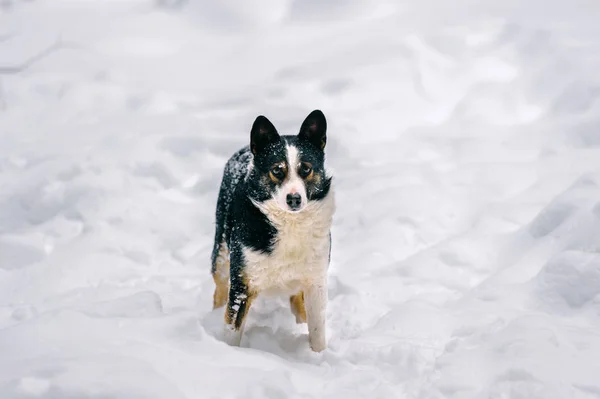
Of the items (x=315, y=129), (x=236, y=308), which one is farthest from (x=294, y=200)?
(x=236, y=308)

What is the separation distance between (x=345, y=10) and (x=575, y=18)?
347 centimetres

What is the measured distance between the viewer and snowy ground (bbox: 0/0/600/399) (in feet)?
10.3

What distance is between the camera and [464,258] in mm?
5234

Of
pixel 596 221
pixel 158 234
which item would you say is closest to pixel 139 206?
pixel 158 234

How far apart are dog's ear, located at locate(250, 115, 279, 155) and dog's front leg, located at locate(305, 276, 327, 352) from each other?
2.99ft

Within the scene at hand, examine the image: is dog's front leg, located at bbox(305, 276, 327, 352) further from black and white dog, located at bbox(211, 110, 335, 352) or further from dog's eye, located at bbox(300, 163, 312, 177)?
dog's eye, located at bbox(300, 163, 312, 177)

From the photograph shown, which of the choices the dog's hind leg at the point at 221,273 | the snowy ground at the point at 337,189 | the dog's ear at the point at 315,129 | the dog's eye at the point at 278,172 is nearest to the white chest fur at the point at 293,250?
the dog's eye at the point at 278,172

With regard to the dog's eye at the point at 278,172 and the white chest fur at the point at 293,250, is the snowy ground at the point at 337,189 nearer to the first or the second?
the white chest fur at the point at 293,250

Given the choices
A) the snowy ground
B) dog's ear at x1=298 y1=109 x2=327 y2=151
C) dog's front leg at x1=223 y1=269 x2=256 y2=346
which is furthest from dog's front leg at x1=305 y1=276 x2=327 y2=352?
dog's ear at x1=298 y1=109 x2=327 y2=151

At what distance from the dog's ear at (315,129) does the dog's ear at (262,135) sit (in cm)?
18

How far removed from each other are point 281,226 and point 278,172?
0.33 metres

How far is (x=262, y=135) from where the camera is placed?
3.64 meters

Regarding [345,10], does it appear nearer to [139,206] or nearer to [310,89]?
[310,89]

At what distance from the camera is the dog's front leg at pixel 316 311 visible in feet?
12.7
